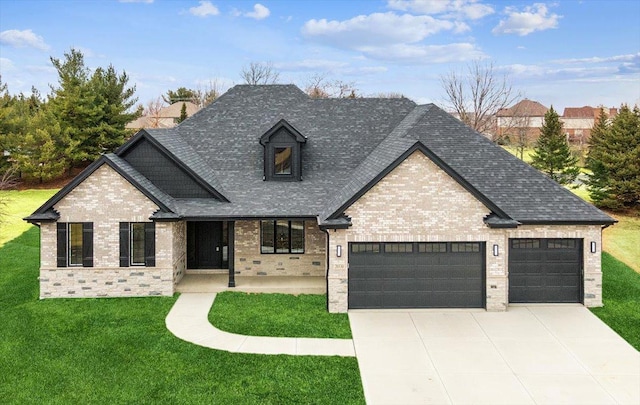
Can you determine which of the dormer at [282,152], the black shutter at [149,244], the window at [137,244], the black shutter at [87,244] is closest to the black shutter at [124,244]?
the window at [137,244]

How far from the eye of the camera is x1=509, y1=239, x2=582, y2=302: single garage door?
1625 cm

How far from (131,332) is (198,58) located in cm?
5842

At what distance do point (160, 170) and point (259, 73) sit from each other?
50576mm

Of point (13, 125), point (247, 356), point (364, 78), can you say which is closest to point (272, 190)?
point (247, 356)

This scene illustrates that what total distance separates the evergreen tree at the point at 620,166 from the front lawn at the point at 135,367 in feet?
95.1

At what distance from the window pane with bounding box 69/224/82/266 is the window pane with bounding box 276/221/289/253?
22.8 ft

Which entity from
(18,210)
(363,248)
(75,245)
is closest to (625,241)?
(363,248)

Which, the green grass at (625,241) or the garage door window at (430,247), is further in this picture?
the green grass at (625,241)

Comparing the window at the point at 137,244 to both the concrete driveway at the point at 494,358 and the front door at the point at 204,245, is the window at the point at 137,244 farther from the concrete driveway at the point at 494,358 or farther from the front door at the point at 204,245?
the concrete driveway at the point at 494,358

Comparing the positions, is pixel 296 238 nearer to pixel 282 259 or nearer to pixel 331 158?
pixel 282 259

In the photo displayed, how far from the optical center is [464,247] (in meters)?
15.8

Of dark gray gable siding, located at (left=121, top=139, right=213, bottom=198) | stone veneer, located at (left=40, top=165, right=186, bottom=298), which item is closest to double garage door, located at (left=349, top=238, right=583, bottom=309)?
stone veneer, located at (left=40, top=165, right=186, bottom=298)

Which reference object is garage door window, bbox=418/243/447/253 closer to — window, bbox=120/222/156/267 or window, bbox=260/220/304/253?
window, bbox=260/220/304/253

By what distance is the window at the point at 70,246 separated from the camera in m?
16.7
